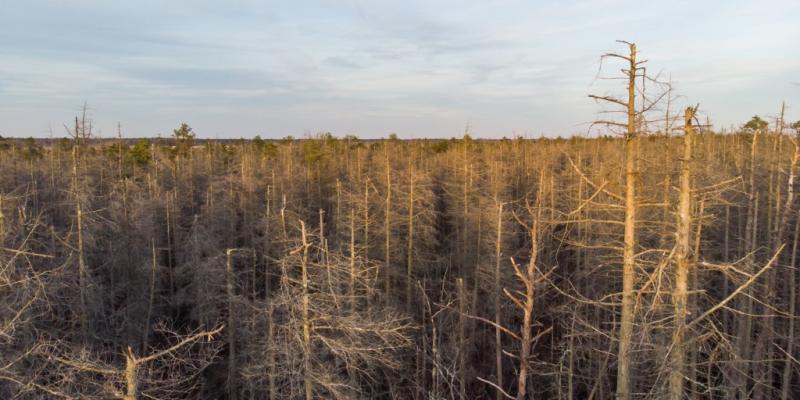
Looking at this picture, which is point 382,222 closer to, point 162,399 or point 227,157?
point 162,399

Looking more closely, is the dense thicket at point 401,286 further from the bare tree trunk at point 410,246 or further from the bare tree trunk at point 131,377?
the bare tree trunk at point 410,246

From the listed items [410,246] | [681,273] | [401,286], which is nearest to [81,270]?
[410,246]

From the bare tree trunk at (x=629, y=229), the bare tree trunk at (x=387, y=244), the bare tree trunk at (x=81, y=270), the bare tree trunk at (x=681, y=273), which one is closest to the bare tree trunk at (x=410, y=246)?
the bare tree trunk at (x=387, y=244)

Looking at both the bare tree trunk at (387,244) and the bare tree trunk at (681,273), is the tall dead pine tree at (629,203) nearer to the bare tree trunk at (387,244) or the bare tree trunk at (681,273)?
the bare tree trunk at (681,273)

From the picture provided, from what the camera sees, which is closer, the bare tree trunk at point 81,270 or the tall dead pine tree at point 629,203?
the tall dead pine tree at point 629,203

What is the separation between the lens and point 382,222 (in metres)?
22.6

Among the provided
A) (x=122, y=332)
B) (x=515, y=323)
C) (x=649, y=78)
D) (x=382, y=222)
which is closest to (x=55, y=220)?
(x=122, y=332)

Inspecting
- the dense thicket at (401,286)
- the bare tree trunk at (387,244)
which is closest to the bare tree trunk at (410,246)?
the dense thicket at (401,286)

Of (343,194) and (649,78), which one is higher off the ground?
(649,78)

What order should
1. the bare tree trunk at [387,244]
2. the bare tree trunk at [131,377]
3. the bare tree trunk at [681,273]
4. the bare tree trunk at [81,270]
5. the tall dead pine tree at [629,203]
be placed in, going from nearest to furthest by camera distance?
the bare tree trunk at [131,377] → the bare tree trunk at [681,273] → the tall dead pine tree at [629,203] → the bare tree trunk at [81,270] → the bare tree trunk at [387,244]

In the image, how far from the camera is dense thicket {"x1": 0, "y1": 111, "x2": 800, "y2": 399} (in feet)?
29.6

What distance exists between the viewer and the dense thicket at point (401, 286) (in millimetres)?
9016

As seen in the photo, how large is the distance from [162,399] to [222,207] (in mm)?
19932

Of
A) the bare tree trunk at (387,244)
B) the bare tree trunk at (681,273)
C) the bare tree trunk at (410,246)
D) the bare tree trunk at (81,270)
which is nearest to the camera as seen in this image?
the bare tree trunk at (681,273)
